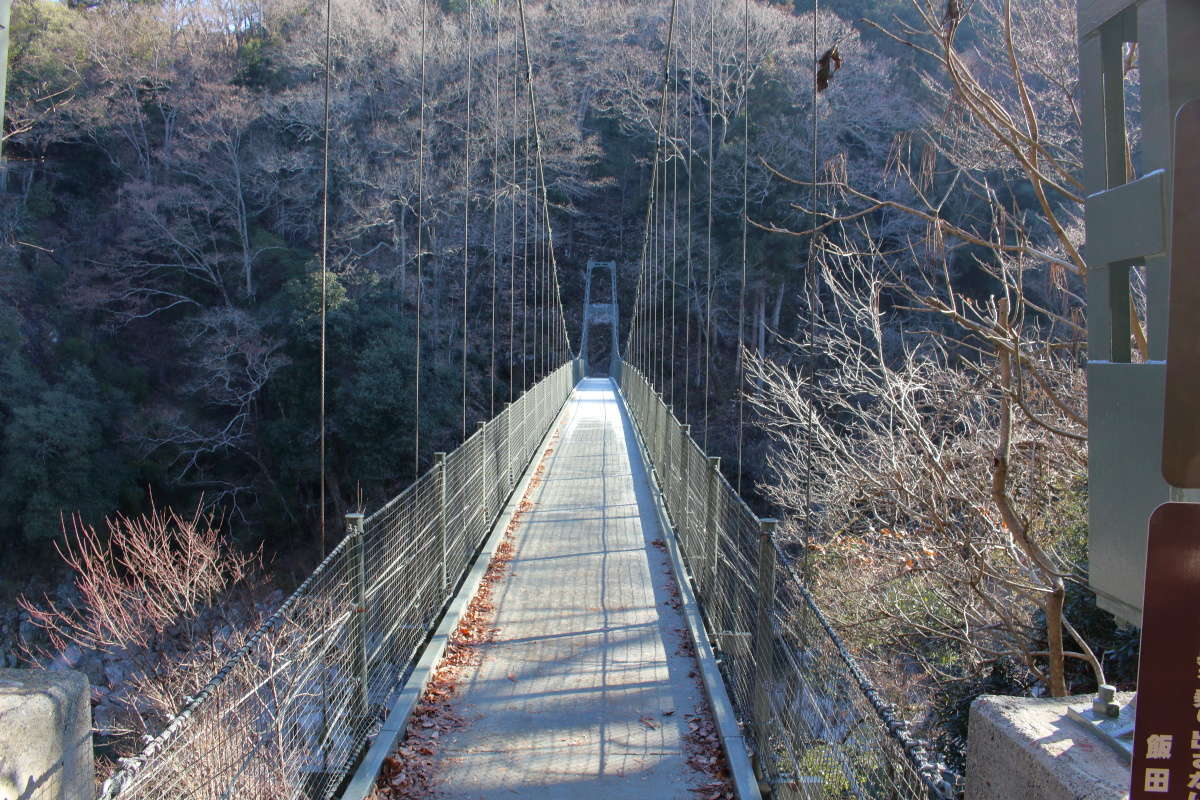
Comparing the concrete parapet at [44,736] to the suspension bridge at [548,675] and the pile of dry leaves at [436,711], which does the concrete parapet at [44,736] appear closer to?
the suspension bridge at [548,675]

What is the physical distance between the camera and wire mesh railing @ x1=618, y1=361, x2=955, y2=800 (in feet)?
5.81

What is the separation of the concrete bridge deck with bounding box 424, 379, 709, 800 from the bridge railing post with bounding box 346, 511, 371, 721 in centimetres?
36

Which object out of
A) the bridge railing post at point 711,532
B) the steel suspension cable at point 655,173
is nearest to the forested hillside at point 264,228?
the steel suspension cable at point 655,173

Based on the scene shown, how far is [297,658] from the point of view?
263cm

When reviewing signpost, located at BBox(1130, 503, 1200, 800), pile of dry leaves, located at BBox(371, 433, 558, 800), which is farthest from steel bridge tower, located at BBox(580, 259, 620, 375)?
signpost, located at BBox(1130, 503, 1200, 800)

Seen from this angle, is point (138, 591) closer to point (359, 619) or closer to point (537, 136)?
point (537, 136)

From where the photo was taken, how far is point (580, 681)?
3957 mm

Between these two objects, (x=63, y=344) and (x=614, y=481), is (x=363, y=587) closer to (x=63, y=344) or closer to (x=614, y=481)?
(x=614, y=481)

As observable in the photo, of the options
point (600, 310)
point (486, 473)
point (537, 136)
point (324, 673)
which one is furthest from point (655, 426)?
point (600, 310)

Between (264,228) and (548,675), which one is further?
(264,228)

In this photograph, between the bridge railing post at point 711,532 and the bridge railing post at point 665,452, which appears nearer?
the bridge railing post at point 711,532

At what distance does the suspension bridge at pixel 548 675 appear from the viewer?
7.18 feet

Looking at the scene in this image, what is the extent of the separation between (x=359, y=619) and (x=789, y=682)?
60.6 inches

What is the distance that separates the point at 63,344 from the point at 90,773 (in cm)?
2174
